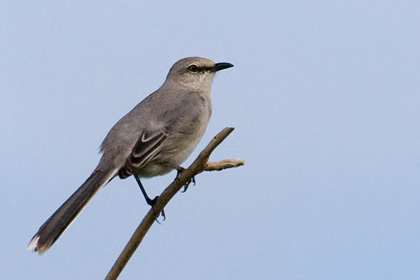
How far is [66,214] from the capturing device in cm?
504

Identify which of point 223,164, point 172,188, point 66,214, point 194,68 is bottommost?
point 66,214

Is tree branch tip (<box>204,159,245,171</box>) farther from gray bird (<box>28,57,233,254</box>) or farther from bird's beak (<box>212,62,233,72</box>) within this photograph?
bird's beak (<box>212,62,233,72</box>)

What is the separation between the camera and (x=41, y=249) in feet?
15.4

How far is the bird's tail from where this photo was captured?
4.76 metres

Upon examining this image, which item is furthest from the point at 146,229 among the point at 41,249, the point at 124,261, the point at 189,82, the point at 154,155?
the point at 189,82

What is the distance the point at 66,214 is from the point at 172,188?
2.75 feet

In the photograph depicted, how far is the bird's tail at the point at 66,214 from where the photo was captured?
4.76 m

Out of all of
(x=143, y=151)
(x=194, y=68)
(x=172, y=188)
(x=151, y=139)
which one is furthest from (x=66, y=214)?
(x=194, y=68)

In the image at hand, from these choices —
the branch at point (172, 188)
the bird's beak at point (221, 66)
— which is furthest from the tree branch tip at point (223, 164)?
the bird's beak at point (221, 66)

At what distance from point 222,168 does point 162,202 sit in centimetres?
54

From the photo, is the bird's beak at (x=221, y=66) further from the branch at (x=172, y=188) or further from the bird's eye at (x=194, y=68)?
the branch at (x=172, y=188)

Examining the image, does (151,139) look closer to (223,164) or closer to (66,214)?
(223,164)

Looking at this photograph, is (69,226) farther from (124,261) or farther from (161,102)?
(161,102)

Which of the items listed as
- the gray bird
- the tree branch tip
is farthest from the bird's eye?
the tree branch tip
